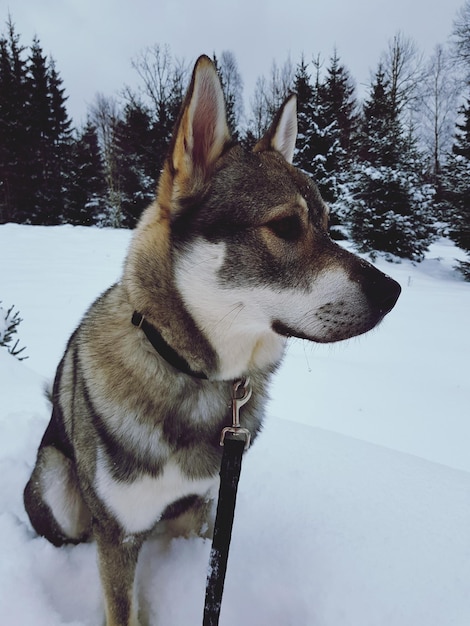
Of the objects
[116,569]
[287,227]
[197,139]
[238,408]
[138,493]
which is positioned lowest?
[116,569]

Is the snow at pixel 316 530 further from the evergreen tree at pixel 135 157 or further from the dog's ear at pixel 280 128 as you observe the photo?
the evergreen tree at pixel 135 157

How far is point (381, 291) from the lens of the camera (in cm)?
144

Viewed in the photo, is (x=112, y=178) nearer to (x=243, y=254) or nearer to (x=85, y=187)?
(x=85, y=187)

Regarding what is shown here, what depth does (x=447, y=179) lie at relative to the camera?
11352mm

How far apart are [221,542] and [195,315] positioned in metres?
0.79

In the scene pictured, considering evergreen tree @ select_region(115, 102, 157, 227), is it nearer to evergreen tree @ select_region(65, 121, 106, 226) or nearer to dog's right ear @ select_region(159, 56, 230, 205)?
evergreen tree @ select_region(65, 121, 106, 226)

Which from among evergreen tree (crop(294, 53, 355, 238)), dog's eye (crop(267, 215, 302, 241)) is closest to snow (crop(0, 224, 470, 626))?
dog's eye (crop(267, 215, 302, 241))

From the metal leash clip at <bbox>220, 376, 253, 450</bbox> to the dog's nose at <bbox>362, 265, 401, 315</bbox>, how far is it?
0.60 metres

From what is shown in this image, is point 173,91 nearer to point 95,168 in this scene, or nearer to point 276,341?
point 95,168

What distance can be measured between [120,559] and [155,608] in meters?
0.37

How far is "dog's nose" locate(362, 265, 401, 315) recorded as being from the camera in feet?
4.73

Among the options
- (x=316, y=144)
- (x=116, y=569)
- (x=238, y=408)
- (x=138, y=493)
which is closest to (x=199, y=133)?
(x=238, y=408)

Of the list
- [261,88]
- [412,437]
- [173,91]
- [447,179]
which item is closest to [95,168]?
[173,91]

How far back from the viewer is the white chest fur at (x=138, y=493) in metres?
1.50
